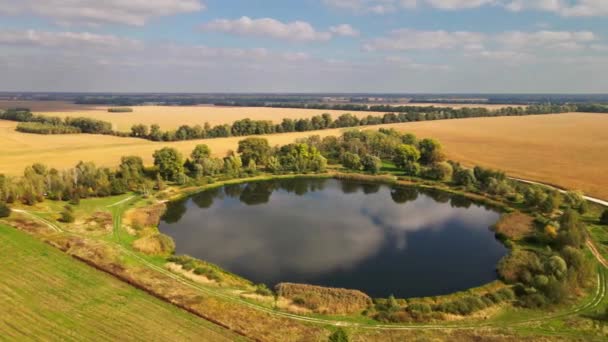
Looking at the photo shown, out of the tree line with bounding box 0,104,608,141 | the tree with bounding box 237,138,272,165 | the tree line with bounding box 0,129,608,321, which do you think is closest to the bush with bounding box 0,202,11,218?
the tree line with bounding box 0,129,608,321

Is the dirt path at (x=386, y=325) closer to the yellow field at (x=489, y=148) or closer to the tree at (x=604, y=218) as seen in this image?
the tree at (x=604, y=218)

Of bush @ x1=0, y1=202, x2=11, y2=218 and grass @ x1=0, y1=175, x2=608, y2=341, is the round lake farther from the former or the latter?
bush @ x1=0, y1=202, x2=11, y2=218

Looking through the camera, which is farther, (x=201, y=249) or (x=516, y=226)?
(x=516, y=226)

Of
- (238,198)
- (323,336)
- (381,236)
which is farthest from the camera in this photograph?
(238,198)

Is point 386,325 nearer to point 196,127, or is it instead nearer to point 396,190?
point 396,190

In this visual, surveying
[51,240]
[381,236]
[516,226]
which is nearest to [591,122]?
[516,226]

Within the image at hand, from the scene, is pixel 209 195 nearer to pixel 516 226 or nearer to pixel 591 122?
pixel 516 226
